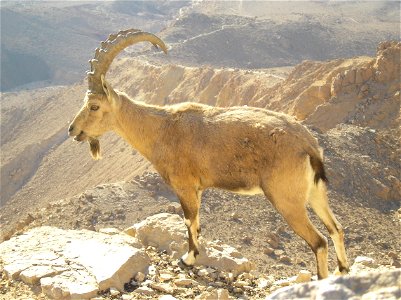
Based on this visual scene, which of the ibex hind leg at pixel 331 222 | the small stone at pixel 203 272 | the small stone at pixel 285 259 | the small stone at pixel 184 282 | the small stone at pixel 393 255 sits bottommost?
the small stone at pixel 393 255

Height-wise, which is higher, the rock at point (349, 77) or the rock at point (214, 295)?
the rock at point (349, 77)

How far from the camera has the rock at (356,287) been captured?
10.3ft

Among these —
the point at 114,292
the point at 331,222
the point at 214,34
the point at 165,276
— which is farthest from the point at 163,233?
the point at 214,34

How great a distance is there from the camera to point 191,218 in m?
8.26

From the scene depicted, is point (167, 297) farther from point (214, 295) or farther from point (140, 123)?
point (140, 123)

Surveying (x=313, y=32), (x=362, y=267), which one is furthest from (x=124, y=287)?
(x=313, y=32)

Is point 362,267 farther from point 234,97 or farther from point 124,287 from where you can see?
point 234,97

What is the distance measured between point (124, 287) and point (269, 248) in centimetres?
805

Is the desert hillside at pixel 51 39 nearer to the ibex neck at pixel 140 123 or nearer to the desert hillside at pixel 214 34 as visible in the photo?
the desert hillside at pixel 214 34

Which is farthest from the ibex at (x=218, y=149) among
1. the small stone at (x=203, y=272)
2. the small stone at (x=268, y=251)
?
the small stone at (x=268, y=251)

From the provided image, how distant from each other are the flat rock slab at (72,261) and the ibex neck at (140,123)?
1.55 meters

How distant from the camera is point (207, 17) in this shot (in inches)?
2899

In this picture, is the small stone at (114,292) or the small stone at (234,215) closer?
the small stone at (114,292)

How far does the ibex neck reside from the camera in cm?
855
